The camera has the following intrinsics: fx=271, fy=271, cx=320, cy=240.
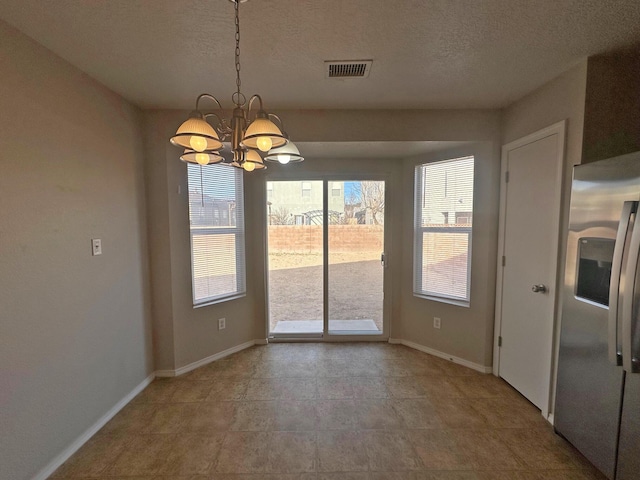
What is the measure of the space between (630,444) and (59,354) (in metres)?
3.33

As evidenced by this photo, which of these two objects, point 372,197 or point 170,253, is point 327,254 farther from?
point 170,253

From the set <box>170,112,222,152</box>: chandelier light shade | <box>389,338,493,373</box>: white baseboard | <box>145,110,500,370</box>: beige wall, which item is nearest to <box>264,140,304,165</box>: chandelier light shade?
<box>170,112,222,152</box>: chandelier light shade

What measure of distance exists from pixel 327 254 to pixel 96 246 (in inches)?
87.9

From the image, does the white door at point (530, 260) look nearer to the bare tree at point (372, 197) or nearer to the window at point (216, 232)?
the bare tree at point (372, 197)

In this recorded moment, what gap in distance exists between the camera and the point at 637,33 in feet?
5.14

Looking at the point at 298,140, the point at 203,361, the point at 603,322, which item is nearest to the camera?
the point at 603,322

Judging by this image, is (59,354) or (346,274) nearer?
(59,354)

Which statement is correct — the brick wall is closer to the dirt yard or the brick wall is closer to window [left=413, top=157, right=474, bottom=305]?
the dirt yard

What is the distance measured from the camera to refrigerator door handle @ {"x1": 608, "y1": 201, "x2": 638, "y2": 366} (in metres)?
1.37

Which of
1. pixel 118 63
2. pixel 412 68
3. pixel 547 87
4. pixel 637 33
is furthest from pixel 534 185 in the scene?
pixel 118 63

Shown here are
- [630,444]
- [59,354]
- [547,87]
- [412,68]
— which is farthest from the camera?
[547,87]

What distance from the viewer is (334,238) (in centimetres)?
337

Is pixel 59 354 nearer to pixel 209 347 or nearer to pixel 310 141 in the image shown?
pixel 209 347

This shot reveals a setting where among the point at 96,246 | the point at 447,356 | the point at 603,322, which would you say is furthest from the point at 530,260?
the point at 96,246
